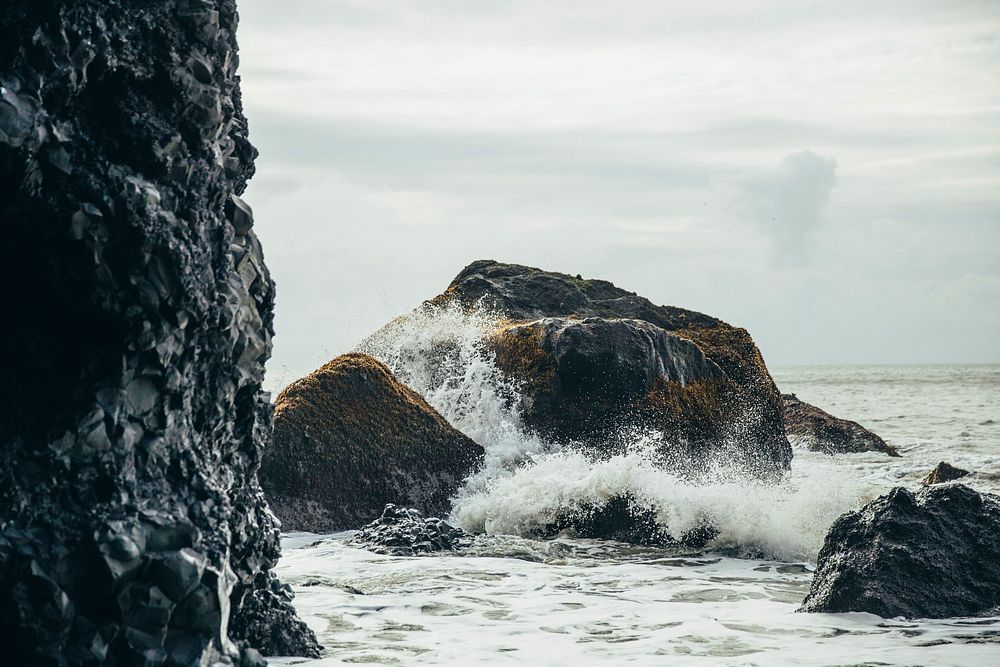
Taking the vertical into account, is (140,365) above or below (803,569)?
above

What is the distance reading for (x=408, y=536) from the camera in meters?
7.11

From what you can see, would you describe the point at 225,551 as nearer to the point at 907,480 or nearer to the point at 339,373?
the point at 339,373

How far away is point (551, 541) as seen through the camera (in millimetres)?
7605

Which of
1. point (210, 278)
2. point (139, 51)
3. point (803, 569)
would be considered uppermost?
point (139, 51)

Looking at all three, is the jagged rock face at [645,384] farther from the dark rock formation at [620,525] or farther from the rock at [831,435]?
the rock at [831,435]

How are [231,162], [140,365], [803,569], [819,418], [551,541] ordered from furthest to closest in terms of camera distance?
[819,418]
[551,541]
[803,569]
[231,162]
[140,365]

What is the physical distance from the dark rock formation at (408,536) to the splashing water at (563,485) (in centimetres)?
75

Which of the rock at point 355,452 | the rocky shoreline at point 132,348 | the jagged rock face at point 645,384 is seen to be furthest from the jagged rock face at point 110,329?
the jagged rock face at point 645,384

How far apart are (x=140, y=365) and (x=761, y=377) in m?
8.56

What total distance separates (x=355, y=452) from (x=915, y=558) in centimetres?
449

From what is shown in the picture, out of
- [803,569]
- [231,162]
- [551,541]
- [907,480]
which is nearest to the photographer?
[231,162]

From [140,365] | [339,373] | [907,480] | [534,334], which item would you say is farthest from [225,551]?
[907,480]

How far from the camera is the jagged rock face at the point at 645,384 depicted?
9234 millimetres

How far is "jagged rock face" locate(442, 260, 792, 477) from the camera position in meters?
9.23
